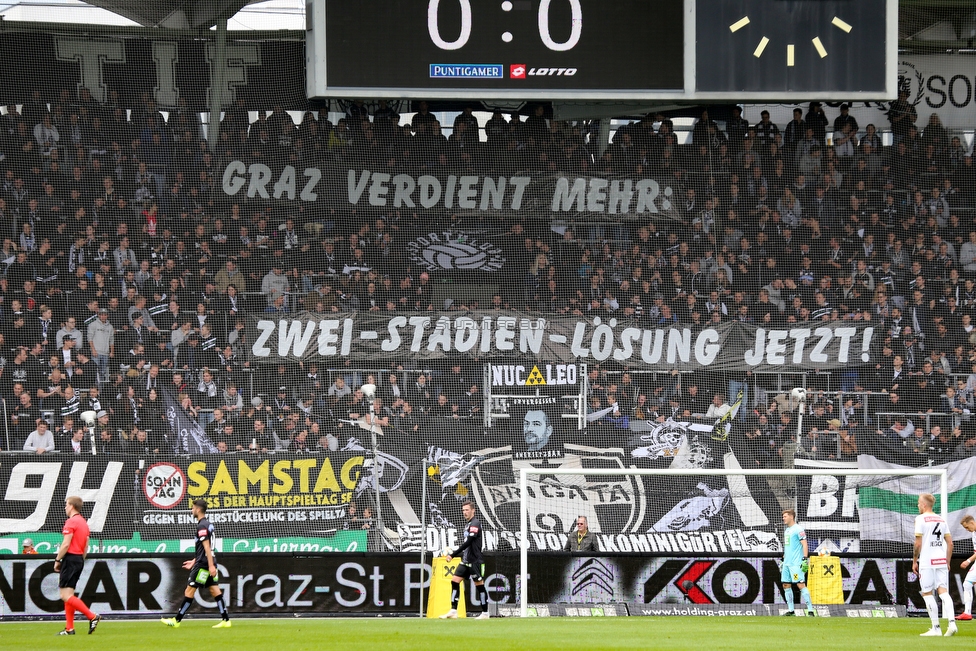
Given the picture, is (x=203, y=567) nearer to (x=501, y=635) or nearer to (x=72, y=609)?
(x=72, y=609)

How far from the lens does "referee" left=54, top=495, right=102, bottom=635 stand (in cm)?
1327

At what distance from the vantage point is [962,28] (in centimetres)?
2306

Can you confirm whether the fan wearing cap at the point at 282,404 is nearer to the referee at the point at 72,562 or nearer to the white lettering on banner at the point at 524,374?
the white lettering on banner at the point at 524,374

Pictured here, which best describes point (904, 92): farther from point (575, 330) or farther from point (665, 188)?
→ point (575, 330)

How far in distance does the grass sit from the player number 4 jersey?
31.4 inches

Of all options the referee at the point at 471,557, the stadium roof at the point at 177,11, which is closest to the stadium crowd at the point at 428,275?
the stadium roof at the point at 177,11

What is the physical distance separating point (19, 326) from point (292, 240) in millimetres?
4962

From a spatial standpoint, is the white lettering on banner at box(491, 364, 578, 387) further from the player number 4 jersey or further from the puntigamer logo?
the player number 4 jersey

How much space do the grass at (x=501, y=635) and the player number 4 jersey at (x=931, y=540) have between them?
0.80m

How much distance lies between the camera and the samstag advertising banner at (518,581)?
16.9 m

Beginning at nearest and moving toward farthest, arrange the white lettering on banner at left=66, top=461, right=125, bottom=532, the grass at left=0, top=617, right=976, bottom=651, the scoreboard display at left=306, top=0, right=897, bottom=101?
Result: the grass at left=0, top=617, right=976, bottom=651 < the white lettering on banner at left=66, top=461, right=125, bottom=532 < the scoreboard display at left=306, top=0, right=897, bottom=101

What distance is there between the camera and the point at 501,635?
12523mm

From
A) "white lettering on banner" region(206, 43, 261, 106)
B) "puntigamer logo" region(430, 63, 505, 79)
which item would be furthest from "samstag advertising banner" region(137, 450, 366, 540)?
"white lettering on banner" region(206, 43, 261, 106)

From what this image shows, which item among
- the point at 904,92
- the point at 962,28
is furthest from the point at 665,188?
the point at 962,28
